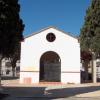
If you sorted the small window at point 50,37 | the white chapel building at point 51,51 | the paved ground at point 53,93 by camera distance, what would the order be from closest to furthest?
the paved ground at point 53,93 → the white chapel building at point 51,51 → the small window at point 50,37

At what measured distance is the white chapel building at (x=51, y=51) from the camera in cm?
5266

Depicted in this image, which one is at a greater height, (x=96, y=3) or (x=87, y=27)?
(x=96, y=3)

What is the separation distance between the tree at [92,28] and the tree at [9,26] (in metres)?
5.21

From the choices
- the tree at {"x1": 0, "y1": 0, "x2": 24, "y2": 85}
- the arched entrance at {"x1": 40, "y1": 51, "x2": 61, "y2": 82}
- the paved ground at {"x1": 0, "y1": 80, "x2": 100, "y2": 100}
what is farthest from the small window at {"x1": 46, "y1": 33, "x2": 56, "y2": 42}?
the tree at {"x1": 0, "y1": 0, "x2": 24, "y2": 85}

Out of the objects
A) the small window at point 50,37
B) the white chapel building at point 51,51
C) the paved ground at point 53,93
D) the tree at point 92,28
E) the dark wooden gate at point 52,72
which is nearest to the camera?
the paved ground at point 53,93

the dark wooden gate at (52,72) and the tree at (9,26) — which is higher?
the tree at (9,26)

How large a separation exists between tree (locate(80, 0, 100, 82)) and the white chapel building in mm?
21253

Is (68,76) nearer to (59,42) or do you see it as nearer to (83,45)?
(59,42)

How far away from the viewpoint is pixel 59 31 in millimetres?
53844

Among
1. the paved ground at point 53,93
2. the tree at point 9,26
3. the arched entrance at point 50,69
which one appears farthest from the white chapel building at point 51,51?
the tree at point 9,26

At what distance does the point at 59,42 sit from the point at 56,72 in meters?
4.49

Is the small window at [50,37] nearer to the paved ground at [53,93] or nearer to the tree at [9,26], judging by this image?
the paved ground at [53,93]

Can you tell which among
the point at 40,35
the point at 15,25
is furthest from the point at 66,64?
the point at 15,25

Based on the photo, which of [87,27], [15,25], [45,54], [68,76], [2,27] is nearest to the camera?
[2,27]
